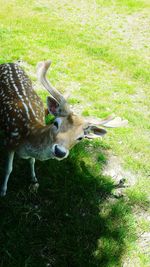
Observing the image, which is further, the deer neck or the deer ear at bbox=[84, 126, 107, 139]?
the deer neck

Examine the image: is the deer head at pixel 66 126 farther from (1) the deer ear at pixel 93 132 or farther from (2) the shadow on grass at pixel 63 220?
(2) the shadow on grass at pixel 63 220

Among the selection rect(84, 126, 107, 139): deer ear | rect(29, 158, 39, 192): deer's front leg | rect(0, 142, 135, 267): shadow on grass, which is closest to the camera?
rect(84, 126, 107, 139): deer ear

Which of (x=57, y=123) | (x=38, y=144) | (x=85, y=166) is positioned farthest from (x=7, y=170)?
(x=85, y=166)

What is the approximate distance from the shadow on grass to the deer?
0.21 metres

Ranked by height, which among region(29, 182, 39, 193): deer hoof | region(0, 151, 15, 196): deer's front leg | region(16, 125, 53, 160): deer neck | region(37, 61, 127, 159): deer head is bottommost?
region(29, 182, 39, 193): deer hoof

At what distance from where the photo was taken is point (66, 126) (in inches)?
158

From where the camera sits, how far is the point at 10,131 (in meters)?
4.69

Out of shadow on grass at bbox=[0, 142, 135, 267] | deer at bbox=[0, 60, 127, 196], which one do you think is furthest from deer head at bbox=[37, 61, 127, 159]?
shadow on grass at bbox=[0, 142, 135, 267]

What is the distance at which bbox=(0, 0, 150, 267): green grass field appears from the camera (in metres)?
4.52

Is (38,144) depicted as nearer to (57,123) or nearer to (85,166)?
(57,123)

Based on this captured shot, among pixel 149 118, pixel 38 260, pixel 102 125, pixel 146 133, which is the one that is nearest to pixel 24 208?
pixel 38 260

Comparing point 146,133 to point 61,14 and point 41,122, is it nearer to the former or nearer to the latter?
point 41,122

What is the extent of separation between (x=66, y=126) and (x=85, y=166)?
67.5 inches

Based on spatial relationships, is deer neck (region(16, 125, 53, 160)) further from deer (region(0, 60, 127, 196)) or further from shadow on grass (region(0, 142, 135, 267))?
shadow on grass (region(0, 142, 135, 267))
